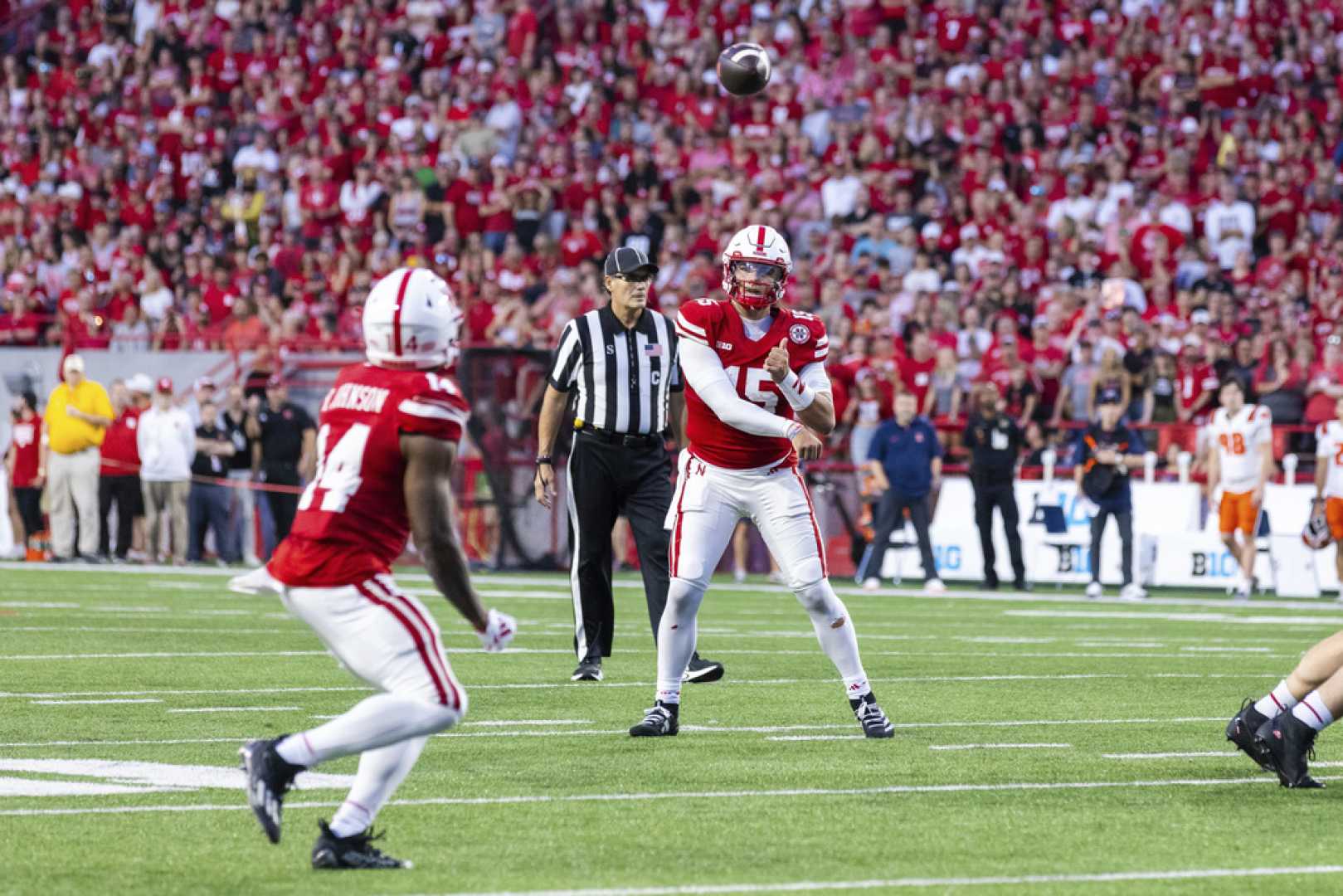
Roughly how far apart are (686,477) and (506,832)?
2899mm

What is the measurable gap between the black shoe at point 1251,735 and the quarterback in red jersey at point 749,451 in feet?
5.09

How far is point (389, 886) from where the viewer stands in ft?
16.7

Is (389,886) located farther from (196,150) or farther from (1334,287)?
(196,150)

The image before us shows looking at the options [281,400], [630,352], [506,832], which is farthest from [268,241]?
[506,832]

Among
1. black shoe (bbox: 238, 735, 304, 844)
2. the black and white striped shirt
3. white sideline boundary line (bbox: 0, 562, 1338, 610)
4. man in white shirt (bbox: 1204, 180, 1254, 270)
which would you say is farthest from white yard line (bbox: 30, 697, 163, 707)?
man in white shirt (bbox: 1204, 180, 1254, 270)

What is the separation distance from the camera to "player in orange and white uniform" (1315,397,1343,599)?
17609 millimetres

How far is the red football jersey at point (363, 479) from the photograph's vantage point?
5453 mm

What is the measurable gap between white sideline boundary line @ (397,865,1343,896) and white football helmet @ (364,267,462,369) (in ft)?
4.52

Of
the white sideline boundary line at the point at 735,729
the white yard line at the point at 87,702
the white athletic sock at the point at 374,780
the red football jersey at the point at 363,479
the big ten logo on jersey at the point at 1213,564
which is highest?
the red football jersey at the point at 363,479

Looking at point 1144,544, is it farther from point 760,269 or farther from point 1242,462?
point 760,269

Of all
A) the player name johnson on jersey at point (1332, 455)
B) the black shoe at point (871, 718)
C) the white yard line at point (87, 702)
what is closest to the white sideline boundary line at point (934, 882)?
the black shoe at point (871, 718)

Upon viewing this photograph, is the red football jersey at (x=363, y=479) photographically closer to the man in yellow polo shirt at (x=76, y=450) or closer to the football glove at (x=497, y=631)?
the football glove at (x=497, y=631)

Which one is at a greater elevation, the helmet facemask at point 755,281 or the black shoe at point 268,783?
the helmet facemask at point 755,281

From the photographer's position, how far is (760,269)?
830cm
